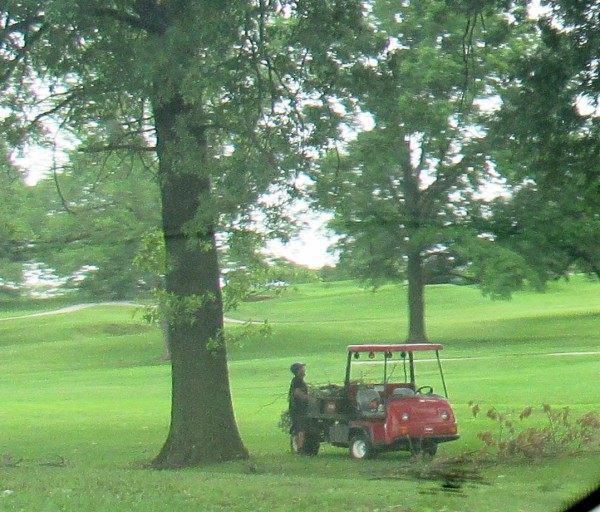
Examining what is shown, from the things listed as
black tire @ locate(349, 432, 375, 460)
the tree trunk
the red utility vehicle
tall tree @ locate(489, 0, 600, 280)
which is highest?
tall tree @ locate(489, 0, 600, 280)

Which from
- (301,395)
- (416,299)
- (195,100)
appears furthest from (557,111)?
(416,299)

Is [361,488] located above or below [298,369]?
below

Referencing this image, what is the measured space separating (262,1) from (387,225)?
7.52 metres

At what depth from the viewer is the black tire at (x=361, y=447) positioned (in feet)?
47.5

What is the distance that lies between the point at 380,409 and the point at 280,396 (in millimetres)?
8504

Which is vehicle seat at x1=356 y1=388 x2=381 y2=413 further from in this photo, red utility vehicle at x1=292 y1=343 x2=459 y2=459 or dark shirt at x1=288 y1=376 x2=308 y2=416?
dark shirt at x1=288 y1=376 x2=308 y2=416

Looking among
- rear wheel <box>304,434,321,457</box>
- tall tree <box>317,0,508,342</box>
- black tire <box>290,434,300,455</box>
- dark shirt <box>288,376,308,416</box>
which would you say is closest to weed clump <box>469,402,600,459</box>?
rear wheel <box>304,434,321,457</box>

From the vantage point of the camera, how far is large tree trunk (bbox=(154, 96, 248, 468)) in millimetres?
14914

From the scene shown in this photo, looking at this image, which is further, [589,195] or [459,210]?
[459,210]

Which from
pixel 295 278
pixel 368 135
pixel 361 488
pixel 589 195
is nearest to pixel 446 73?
pixel 368 135

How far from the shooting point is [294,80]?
1375 centimetres

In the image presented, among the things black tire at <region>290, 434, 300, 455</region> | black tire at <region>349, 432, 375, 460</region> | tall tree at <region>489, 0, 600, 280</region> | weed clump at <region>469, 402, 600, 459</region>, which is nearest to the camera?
tall tree at <region>489, 0, 600, 280</region>

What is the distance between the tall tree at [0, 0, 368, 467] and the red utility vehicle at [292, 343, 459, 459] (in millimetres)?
1490

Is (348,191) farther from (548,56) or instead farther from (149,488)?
(149,488)
